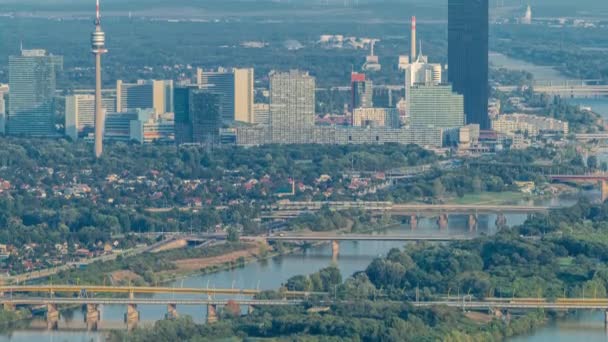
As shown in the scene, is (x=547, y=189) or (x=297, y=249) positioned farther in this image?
(x=547, y=189)

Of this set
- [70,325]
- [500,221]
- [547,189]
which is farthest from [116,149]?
[70,325]

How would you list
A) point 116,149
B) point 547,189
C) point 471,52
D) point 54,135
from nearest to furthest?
1. point 547,189
2. point 116,149
3. point 54,135
4. point 471,52

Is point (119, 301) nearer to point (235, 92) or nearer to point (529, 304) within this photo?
point (529, 304)

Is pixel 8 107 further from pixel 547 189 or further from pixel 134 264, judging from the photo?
pixel 134 264

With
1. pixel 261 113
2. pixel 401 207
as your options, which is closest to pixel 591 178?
pixel 401 207

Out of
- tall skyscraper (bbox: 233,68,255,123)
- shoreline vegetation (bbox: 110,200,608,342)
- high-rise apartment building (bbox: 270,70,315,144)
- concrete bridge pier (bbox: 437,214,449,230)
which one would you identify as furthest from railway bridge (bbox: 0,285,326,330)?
tall skyscraper (bbox: 233,68,255,123)

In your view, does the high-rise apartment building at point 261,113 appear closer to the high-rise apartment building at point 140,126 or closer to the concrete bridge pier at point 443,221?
the high-rise apartment building at point 140,126

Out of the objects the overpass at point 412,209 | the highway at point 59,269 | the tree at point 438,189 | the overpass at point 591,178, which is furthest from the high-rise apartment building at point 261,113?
the highway at point 59,269

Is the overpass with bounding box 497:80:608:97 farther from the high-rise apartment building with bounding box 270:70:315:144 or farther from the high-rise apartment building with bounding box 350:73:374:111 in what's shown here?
the high-rise apartment building with bounding box 270:70:315:144
